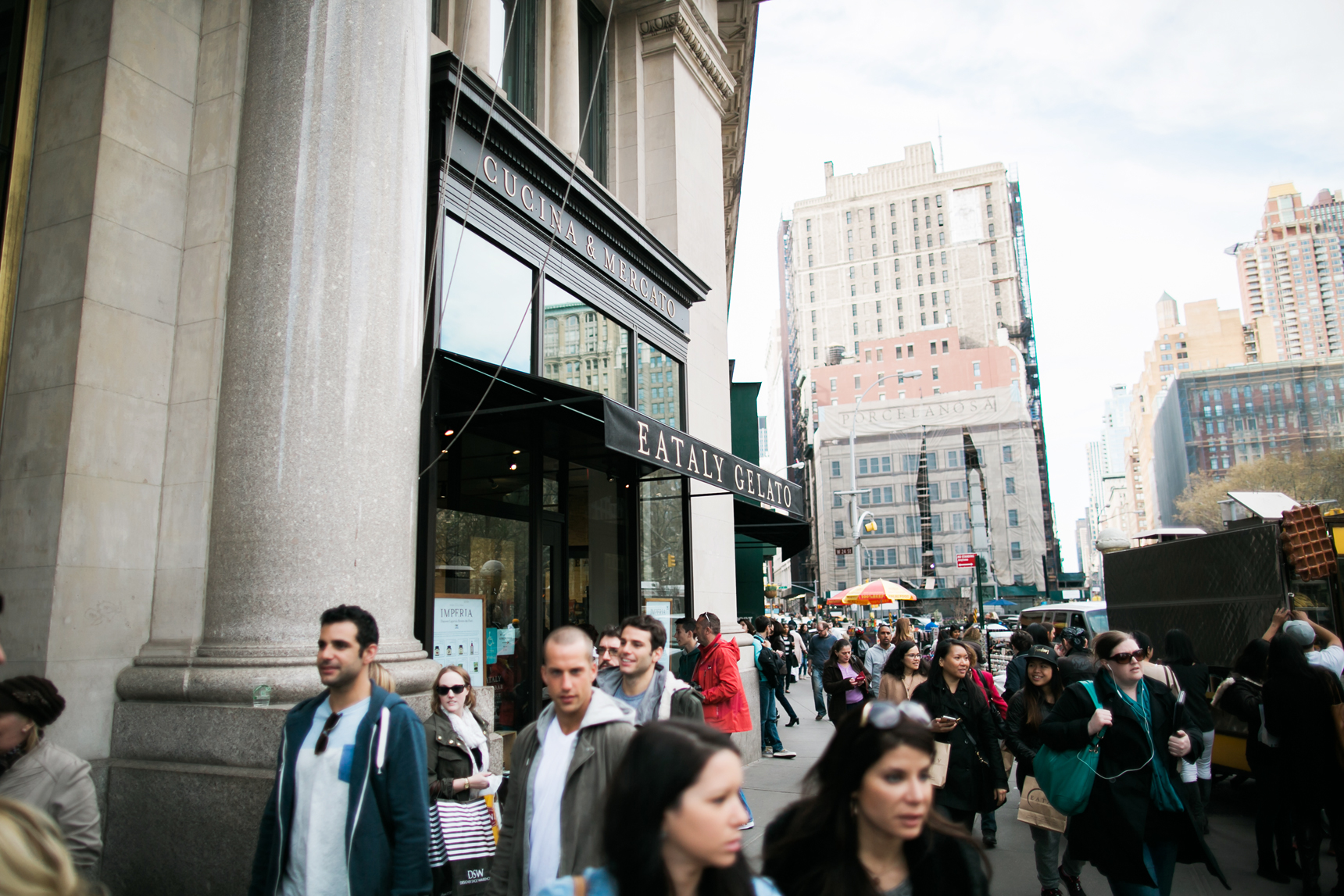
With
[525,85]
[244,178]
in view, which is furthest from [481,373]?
[525,85]

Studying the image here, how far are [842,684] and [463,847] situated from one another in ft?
16.7

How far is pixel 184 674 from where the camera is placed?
536cm

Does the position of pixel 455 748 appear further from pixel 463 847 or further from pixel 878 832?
pixel 878 832

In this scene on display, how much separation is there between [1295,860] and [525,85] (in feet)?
36.6

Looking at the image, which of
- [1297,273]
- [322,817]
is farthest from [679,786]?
[1297,273]

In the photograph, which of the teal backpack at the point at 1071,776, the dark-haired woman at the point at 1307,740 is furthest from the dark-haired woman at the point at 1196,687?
the teal backpack at the point at 1071,776

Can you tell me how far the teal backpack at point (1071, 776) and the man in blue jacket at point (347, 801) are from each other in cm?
339

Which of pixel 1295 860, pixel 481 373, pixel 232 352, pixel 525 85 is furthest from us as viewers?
pixel 525 85

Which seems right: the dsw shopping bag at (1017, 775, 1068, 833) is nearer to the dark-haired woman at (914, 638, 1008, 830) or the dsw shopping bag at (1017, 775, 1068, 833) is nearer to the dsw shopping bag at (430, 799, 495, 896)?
the dark-haired woman at (914, 638, 1008, 830)

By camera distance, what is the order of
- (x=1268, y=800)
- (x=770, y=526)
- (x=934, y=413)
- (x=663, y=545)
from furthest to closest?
(x=934, y=413), (x=770, y=526), (x=663, y=545), (x=1268, y=800)

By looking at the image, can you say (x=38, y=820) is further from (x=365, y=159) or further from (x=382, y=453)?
(x=365, y=159)

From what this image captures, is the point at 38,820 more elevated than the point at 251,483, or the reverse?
the point at 251,483

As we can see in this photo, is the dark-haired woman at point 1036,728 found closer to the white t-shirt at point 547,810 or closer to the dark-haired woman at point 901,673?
the dark-haired woman at point 901,673

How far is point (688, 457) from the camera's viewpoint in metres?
8.66
